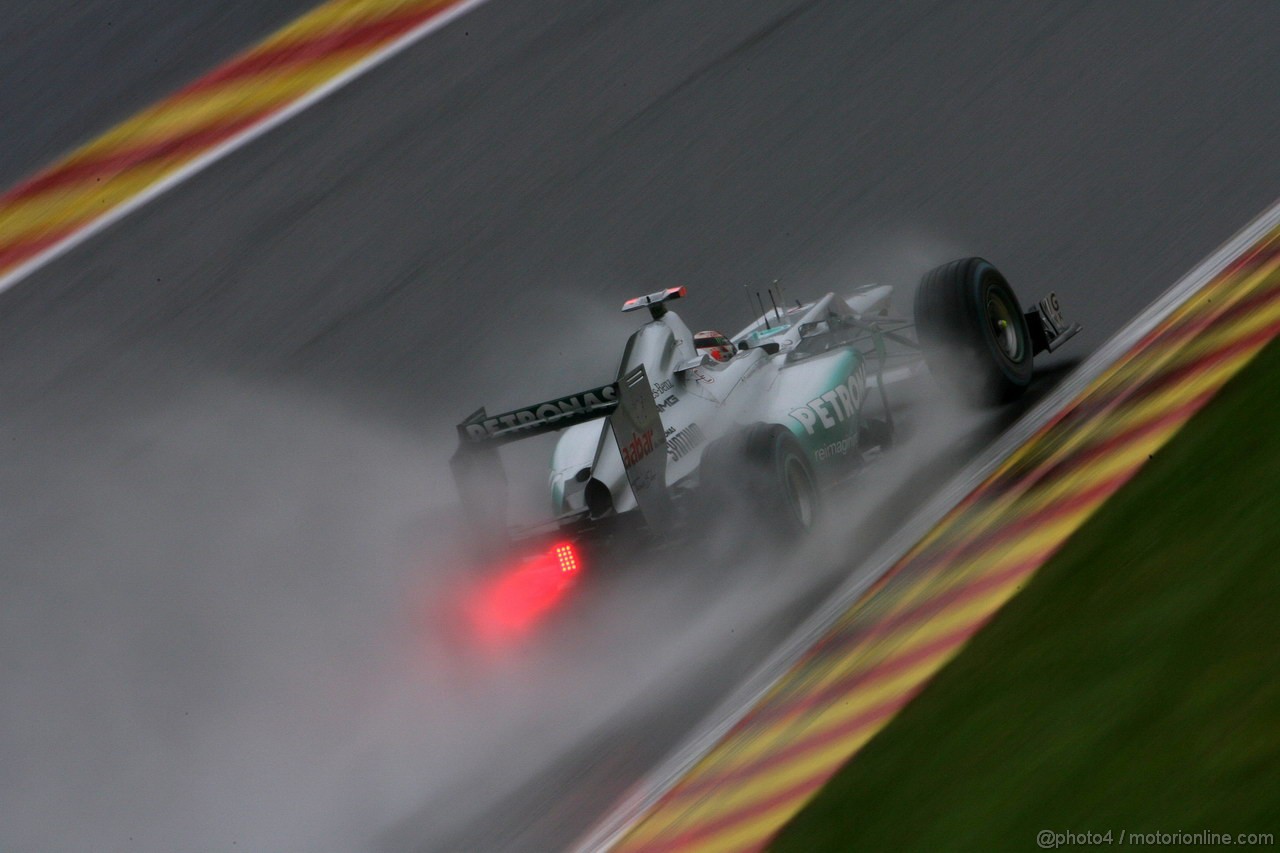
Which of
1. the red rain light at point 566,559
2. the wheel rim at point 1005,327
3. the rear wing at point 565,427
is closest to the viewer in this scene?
the red rain light at point 566,559

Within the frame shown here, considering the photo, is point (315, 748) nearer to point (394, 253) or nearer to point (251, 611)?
point (251, 611)

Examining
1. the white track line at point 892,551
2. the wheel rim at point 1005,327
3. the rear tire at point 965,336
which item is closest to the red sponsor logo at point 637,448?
the white track line at point 892,551

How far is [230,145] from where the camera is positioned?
→ 825 cm

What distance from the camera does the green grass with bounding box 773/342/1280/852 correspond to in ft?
10.2

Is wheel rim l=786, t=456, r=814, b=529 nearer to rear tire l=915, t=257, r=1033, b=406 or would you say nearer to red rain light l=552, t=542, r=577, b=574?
red rain light l=552, t=542, r=577, b=574

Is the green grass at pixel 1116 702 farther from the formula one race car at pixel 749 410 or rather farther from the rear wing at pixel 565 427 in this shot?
the rear wing at pixel 565 427

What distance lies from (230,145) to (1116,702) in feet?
21.6

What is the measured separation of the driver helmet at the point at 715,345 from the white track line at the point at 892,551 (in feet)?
4.36

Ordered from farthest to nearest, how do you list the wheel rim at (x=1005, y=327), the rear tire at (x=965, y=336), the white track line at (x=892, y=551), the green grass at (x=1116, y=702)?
the wheel rim at (x=1005, y=327), the rear tire at (x=965, y=336), the white track line at (x=892, y=551), the green grass at (x=1116, y=702)

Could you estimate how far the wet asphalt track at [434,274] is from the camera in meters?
5.45

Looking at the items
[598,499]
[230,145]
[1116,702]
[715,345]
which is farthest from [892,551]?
[230,145]

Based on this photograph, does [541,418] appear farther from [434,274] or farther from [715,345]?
[434,274]

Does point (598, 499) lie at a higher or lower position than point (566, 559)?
higher

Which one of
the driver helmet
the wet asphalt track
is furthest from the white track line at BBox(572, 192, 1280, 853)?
the driver helmet
